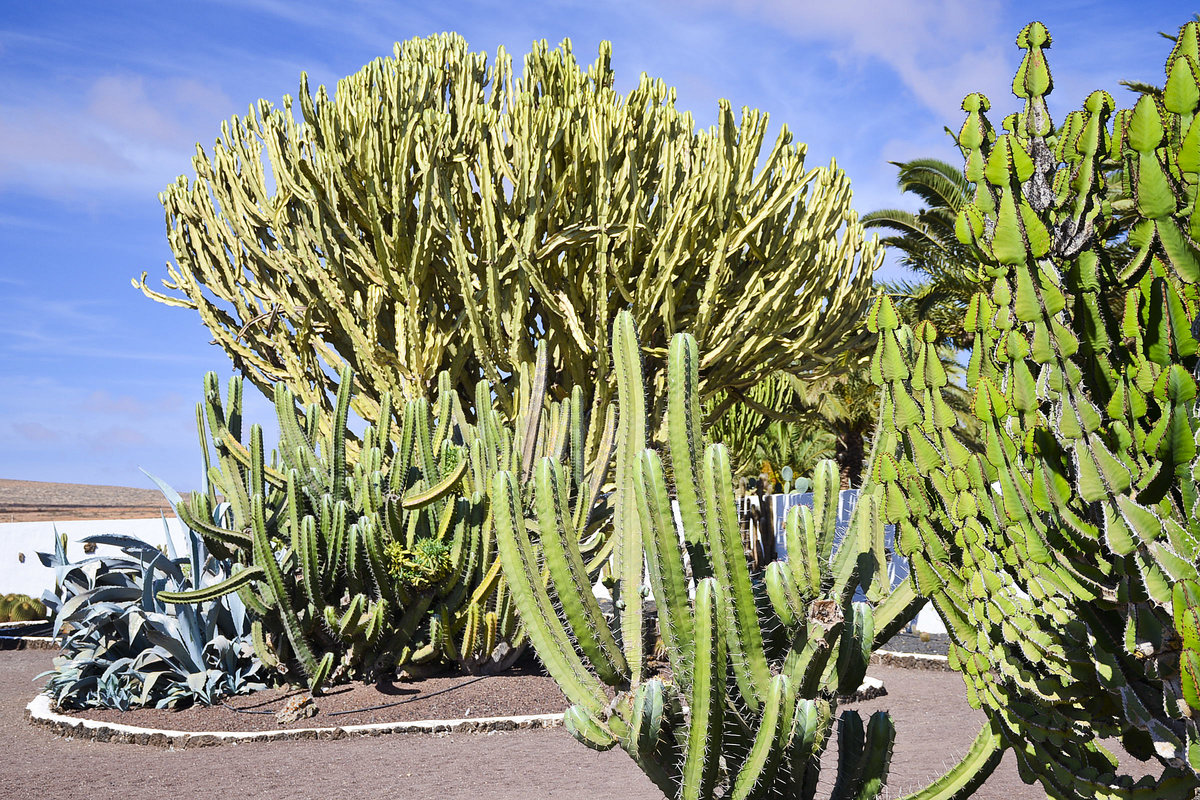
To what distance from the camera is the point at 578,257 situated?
32.6ft

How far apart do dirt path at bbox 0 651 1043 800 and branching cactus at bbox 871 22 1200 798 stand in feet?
8.15

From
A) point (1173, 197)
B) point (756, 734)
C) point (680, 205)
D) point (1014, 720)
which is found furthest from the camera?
point (680, 205)

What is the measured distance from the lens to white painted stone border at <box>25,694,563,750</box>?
18.5 ft

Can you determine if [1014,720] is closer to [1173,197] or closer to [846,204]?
[1173,197]

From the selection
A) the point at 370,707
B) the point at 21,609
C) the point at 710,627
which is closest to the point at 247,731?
the point at 370,707

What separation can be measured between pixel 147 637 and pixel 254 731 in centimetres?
128

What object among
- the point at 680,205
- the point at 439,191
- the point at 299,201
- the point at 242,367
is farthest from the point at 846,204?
the point at 242,367

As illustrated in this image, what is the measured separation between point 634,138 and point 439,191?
1.99 meters

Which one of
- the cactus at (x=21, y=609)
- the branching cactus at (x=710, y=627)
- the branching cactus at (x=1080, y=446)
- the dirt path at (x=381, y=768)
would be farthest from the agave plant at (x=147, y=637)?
the cactus at (x=21, y=609)

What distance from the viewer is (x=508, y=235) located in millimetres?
9117

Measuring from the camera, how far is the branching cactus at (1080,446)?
6.06 ft

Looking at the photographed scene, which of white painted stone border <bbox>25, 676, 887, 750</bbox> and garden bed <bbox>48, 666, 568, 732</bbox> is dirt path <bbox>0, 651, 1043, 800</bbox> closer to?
white painted stone border <bbox>25, 676, 887, 750</bbox>

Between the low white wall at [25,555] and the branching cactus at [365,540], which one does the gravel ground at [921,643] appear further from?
the low white wall at [25,555]

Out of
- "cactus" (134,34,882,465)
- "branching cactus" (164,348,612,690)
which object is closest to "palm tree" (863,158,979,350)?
"cactus" (134,34,882,465)
